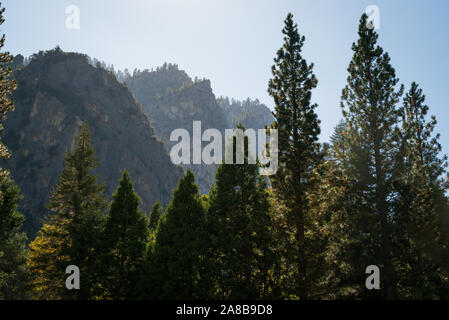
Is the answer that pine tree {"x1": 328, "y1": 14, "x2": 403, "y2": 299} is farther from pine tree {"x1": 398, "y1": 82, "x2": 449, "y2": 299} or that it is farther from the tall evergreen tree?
the tall evergreen tree

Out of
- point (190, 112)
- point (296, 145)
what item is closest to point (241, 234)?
point (296, 145)

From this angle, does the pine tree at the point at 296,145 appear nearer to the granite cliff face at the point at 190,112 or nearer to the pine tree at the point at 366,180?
the pine tree at the point at 366,180

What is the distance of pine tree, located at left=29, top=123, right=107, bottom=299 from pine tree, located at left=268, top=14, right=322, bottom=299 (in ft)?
43.8

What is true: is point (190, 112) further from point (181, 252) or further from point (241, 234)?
point (241, 234)

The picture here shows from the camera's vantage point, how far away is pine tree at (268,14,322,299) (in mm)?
18297

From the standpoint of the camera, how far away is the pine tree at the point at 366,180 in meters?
16.8

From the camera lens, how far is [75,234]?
22.8 m

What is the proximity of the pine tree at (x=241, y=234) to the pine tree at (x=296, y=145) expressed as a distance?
144 cm

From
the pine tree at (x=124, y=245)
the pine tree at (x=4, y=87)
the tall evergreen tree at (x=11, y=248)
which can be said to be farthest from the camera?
the tall evergreen tree at (x=11, y=248)

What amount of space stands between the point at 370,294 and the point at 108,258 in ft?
54.3

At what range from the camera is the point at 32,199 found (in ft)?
294

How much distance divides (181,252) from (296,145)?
10.1m

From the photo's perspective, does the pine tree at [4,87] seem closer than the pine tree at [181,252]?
Yes

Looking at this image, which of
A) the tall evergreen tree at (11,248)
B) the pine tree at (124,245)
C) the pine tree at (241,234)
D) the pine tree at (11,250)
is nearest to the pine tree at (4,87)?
the pine tree at (124,245)
